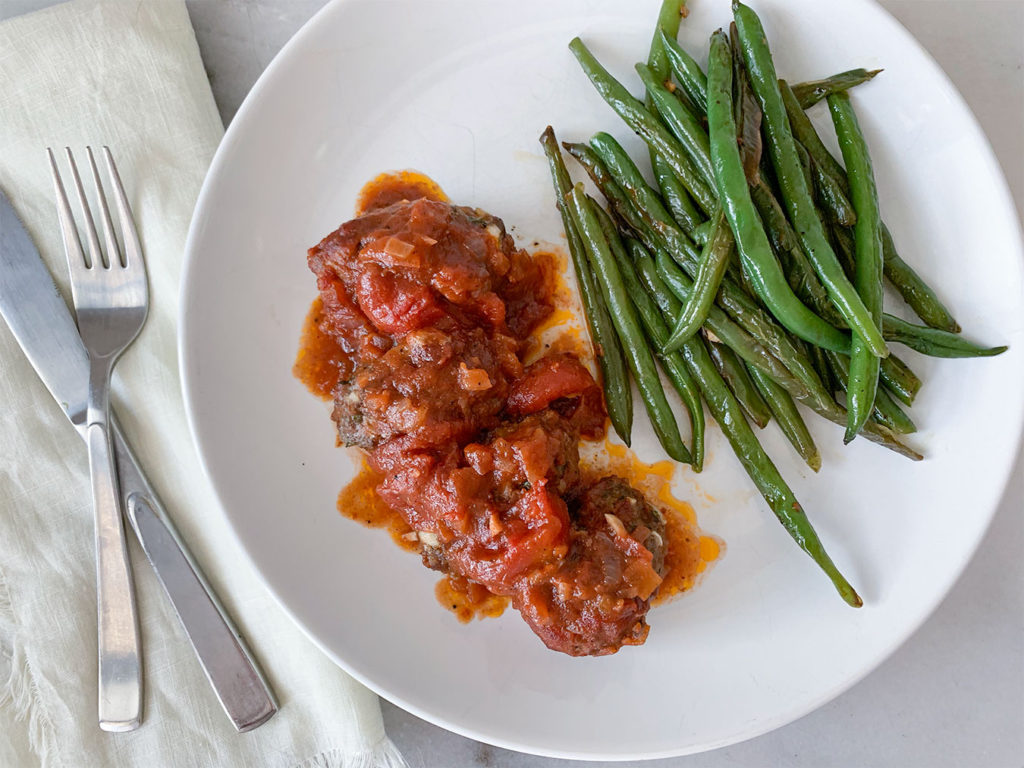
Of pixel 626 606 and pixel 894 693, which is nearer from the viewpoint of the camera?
pixel 626 606

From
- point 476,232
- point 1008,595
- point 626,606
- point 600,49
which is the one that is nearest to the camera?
point 626,606

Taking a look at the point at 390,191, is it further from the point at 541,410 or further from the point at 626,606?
the point at 626,606

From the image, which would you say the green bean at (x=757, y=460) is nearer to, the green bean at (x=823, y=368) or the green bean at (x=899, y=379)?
the green bean at (x=823, y=368)

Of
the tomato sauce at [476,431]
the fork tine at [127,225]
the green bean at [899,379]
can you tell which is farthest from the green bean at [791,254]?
the fork tine at [127,225]

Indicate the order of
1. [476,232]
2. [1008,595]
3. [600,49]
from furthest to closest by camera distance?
[1008,595], [600,49], [476,232]

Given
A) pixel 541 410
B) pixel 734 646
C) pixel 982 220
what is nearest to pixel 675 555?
pixel 734 646

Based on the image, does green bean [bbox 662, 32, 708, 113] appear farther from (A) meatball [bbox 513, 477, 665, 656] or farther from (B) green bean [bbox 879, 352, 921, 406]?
(A) meatball [bbox 513, 477, 665, 656]

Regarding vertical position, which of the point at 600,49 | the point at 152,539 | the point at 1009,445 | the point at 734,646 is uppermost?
the point at 600,49
